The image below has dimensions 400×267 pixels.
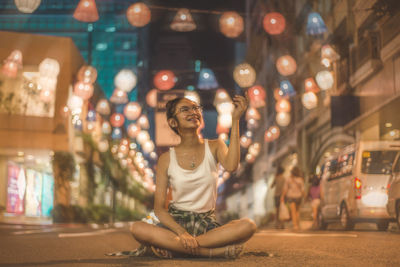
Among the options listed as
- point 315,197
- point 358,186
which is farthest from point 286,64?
point 358,186

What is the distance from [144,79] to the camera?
103688 millimetres

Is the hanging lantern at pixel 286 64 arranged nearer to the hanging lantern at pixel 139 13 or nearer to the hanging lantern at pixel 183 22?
the hanging lantern at pixel 183 22

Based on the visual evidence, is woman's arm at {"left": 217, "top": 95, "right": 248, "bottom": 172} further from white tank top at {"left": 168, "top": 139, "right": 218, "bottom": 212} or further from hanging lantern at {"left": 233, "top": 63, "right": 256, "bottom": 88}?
hanging lantern at {"left": 233, "top": 63, "right": 256, "bottom": 88}

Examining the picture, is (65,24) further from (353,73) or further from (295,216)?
(295,216)

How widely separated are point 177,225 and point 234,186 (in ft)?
194

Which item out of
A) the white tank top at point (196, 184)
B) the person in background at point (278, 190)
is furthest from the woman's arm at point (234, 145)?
the person in background at point (278, 190)

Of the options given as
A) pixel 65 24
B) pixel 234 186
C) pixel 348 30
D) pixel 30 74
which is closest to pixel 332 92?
pixel 348 30

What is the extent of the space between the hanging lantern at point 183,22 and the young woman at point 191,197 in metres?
11.5

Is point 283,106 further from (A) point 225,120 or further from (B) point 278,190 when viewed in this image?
(B) point 278,190

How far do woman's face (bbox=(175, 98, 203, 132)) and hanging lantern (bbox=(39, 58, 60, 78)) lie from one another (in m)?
19.3

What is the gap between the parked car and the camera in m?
12.5

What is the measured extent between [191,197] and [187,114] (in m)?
0.69

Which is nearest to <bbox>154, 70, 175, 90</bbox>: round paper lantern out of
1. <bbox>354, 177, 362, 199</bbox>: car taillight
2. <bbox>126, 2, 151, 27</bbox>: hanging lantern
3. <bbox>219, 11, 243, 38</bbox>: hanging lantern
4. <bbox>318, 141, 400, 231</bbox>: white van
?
<bbox>219, 11, 243, 38</bbox>: hanging lantern

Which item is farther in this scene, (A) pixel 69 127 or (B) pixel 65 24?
(B) pixel 65 24
